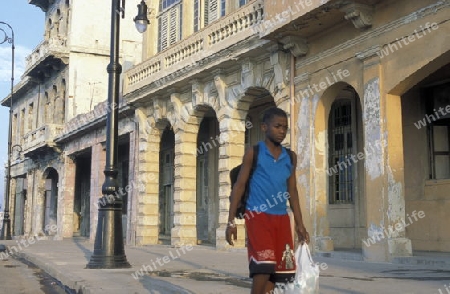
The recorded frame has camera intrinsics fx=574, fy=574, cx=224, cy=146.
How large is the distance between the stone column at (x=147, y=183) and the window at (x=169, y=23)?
255 cm

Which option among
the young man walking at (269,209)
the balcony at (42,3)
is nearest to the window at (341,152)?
the young man walking at (269,209)

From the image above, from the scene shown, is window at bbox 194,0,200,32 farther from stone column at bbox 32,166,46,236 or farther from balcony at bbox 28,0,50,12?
balcony at bbox 28,0,50,12

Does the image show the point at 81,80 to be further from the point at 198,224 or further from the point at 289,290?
the point at 289,290

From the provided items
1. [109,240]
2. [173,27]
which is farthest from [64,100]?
[109,240]

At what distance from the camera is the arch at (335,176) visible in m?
12.7

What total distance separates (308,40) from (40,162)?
877 inches

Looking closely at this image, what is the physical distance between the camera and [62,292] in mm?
8289

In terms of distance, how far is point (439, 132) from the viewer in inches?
523


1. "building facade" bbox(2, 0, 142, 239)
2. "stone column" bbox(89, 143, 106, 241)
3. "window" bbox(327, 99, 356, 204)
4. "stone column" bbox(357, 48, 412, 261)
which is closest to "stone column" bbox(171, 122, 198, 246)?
"window" bbox(327, 99, 356, 204)

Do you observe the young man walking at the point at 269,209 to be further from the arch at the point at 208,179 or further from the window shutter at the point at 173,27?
the window shutter at the point at 173,27

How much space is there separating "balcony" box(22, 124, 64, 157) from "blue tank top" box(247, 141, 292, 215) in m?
25.7

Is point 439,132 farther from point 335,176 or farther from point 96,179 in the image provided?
point 96,179

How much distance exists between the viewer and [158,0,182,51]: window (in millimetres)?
19156

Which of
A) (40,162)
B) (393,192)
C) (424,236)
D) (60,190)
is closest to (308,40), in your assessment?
(393,192)
